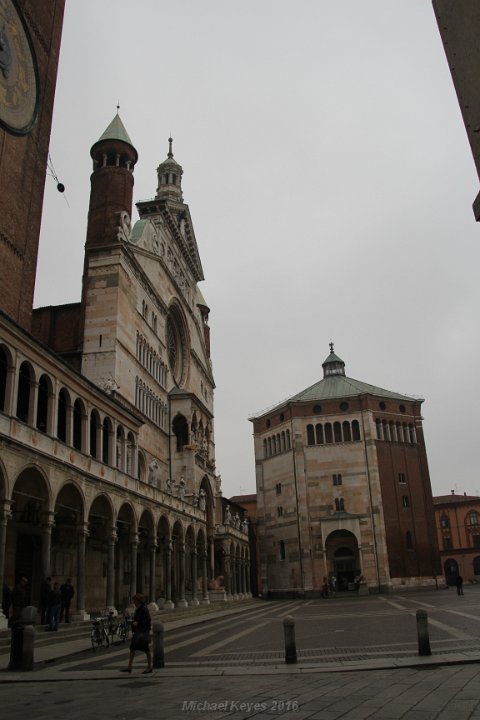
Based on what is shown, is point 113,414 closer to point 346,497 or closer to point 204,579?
point 204,579

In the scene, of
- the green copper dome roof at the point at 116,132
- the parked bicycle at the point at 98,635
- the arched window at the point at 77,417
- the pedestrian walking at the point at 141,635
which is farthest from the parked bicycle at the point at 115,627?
the green copper dome roof at the point at 116,132

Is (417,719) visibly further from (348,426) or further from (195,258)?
(348,426)

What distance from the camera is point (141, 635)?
12352 millimetres

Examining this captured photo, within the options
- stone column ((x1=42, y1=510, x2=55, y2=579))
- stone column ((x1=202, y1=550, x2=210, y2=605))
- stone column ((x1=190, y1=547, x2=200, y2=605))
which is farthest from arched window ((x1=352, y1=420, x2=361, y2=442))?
stone column ((x1=42, y1=510, x2=55, y2=579))

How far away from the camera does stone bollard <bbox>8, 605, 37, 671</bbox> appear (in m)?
13.2

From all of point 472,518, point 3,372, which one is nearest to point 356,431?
point 472,518

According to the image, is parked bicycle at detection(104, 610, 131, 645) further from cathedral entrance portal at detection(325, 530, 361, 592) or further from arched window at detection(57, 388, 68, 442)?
cathedral entrance portal at detection(325, 530, 361, 592)

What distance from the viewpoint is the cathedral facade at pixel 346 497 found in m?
62.2

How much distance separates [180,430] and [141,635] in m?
36.0

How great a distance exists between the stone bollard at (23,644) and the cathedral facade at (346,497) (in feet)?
165

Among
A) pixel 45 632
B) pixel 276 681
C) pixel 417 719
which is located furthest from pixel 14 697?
pixel 45 632

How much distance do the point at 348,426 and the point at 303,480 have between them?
7568 millimetres

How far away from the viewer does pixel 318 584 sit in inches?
2426

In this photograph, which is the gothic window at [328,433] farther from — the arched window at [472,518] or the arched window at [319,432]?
the arched window at [472,518]
